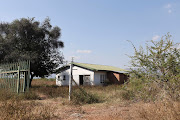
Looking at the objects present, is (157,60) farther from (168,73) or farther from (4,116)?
(4,116)

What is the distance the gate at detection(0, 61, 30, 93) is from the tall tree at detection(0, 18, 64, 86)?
737 centimetres

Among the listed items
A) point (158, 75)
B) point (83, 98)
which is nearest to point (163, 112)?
point (158, 75)

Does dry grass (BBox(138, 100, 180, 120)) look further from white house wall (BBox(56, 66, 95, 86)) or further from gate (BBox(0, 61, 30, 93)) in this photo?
white house wall (BBox(56, 66, 95, 86))

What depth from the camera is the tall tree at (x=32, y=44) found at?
62.6ft

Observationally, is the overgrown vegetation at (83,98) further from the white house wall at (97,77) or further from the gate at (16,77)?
the white house wall at (97,77)

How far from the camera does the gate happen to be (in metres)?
10.1

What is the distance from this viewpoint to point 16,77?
10273mm

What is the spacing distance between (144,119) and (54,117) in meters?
2.82

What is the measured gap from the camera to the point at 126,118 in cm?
517

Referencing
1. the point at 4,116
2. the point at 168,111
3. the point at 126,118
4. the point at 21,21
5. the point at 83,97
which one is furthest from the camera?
the point at 21,21

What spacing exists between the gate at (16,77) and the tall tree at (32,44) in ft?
24.2

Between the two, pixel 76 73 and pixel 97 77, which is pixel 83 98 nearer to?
pixel 97 77

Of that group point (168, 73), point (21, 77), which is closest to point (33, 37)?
point (21, 77)

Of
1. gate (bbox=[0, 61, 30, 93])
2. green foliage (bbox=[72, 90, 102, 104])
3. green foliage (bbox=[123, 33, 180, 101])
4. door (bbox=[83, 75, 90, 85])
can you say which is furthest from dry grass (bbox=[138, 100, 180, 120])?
door (bbox=[83, 75, 90, 85])
